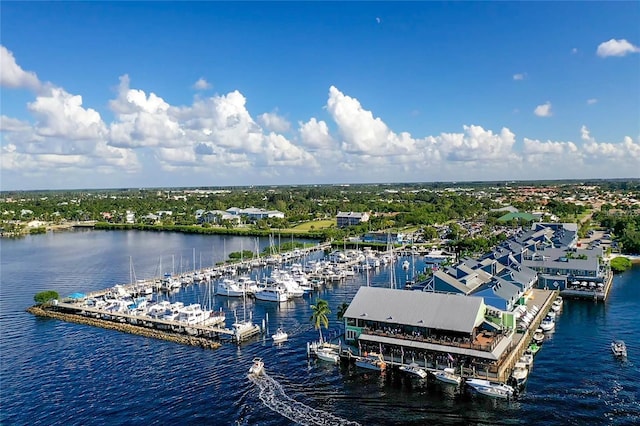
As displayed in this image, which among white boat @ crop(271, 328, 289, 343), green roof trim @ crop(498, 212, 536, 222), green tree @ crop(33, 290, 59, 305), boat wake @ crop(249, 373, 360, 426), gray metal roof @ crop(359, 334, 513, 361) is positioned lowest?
boat wake @ crop(249, 373, 360, 426)

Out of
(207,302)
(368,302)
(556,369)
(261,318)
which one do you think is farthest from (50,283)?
(556,369)

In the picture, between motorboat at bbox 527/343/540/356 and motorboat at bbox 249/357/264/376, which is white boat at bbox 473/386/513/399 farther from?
motorboat at bbox 249/357/264/376

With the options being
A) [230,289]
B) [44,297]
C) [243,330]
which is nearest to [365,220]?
[230,289]

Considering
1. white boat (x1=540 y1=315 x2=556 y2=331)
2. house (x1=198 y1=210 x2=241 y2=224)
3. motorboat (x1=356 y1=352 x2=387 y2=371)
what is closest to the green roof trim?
house (x1=198 y1=210 x2=241 y2=224)

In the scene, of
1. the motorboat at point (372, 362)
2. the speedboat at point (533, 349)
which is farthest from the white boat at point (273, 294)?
the speedboat at point (533, 349)

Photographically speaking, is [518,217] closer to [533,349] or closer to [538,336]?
[538,336]

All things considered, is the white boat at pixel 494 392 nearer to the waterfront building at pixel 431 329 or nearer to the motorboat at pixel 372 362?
the waterfront building at pixel 431 329

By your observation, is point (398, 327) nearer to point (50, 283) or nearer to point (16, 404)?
point (16, 404)
